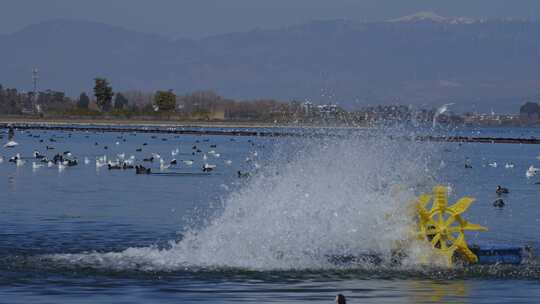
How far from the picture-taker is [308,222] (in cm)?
3052

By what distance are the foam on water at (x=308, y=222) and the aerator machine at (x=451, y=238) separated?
0.43 m

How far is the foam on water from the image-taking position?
2852 centimetres

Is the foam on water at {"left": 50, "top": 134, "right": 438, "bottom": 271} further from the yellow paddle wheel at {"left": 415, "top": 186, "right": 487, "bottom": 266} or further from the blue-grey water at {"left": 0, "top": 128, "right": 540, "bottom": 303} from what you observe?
the yellow paddle wheel at {"left": 415, "top": 186, "right": 487, "bottom": 266}

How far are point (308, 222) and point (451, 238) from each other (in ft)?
12.7

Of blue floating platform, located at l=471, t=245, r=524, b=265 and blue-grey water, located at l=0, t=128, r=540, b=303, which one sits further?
blue floating platform, located at l=471, t=245, r=524, b=265

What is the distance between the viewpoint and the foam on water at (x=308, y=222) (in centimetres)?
2852

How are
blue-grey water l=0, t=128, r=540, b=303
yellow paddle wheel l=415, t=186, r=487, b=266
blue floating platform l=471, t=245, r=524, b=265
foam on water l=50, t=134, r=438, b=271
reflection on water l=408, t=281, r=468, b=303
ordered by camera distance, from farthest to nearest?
foam on water l=50, t=134, r=438, b=271 → blue floating platform l=471, t=245, r=524, b=265 → yellow paddle wheel l=415, t=186, r=487, b=266 → blue-grey water l=0, t=128, r=540, b=303 → reflection on water l=408, t=281, r=468, b=303

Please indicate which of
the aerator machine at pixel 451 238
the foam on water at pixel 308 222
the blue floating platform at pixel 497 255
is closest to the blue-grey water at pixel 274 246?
the foam on water at pixel 308 222

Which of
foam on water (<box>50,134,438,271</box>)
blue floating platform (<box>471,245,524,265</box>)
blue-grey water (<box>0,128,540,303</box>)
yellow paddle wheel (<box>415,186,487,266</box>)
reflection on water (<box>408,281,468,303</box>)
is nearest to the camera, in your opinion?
reflection on water (<box>408,281,468,303</box>)

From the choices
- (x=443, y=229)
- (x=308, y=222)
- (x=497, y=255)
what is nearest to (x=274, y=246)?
(x=308, y=222)

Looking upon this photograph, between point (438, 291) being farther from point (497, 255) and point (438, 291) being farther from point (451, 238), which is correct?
point (497, 255)

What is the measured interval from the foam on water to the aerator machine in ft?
1.40

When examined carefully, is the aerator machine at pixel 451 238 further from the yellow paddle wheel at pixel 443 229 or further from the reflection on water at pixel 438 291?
the reflection on water at pixel 438 291

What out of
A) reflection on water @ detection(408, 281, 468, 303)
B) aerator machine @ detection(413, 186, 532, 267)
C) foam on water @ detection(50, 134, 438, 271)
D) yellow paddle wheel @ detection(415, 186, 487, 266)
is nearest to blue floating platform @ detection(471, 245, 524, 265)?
aerator machine @ detection(413, 186, 532, 267)
